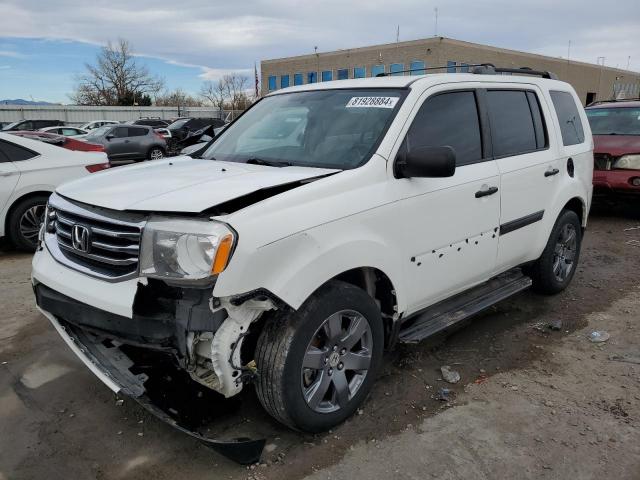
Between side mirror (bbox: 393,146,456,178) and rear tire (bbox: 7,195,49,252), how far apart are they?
213 inches

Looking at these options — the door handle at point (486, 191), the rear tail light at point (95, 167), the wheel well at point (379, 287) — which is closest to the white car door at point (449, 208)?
the door handle at point (486, 191)

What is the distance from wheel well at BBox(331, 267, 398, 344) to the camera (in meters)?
3.04

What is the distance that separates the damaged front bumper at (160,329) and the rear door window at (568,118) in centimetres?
356

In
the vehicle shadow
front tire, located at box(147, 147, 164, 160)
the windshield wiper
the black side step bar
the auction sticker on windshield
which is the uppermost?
the auction sticker on windshield

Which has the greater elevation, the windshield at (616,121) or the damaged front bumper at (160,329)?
the windshield at (616,121)

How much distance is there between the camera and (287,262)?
253cm

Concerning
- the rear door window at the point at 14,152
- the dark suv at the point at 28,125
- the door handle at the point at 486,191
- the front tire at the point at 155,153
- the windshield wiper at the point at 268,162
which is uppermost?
the dark suv at the point at 28,125

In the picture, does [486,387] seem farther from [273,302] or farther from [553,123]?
[553,123]

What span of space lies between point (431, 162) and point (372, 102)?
0.72 m

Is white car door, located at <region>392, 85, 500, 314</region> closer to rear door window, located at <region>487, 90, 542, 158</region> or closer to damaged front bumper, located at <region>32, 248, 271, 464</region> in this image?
rear door window, located at <region>487, 90, 542, 158</region>

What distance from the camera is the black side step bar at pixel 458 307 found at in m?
3.46

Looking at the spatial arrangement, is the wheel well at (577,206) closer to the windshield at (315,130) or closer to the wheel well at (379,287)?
the windshield at (315,130)

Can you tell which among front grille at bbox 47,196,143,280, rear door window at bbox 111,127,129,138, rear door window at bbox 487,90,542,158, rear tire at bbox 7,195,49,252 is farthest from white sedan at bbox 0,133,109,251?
rear door window at bbox 111,127,129,138

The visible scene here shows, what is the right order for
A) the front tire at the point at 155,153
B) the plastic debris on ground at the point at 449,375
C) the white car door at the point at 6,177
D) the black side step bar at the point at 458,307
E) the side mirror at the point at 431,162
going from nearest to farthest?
the side mirror at the point at 431,162 → the black side step bar at the point at 458,307 → the plastic debris on ground at the point at 449,375 → the white car door at the point at 6,177 → the front tire at the point at 155,153
